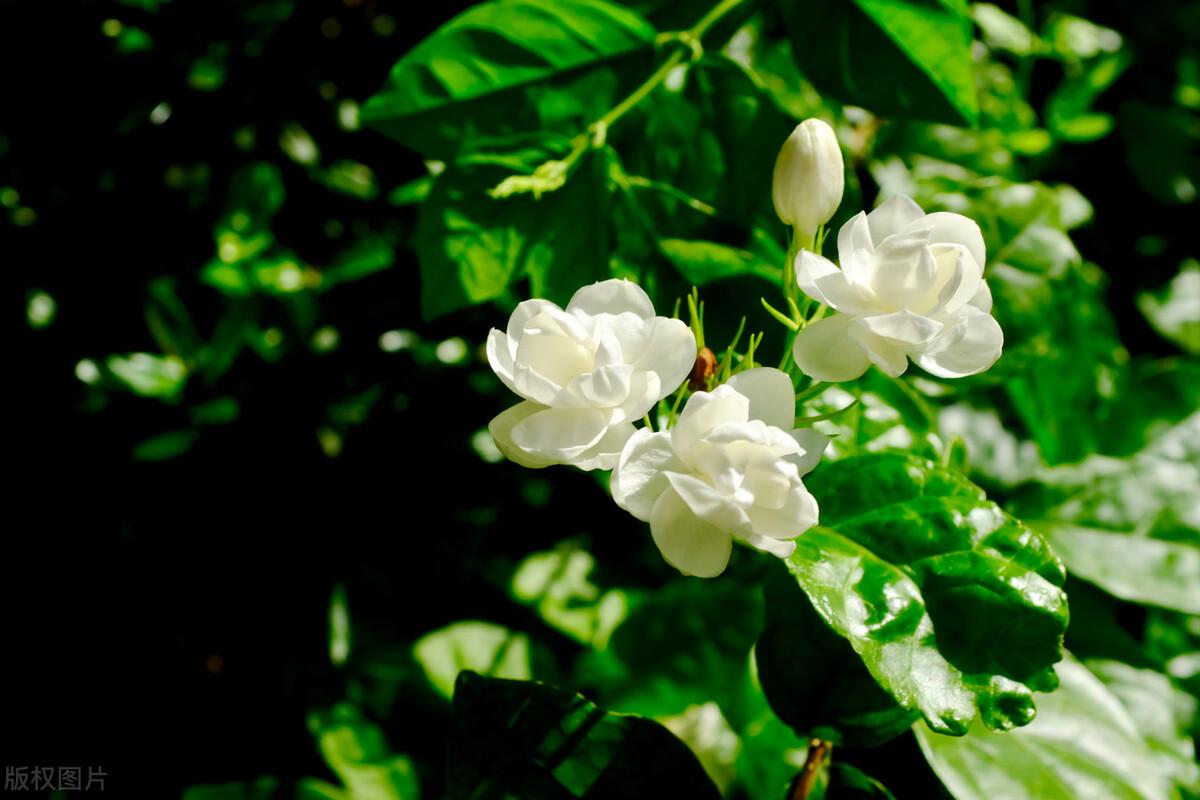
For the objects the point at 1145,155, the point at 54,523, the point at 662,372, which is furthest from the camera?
the point at 1145,155

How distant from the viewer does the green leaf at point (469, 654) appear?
1.04 m

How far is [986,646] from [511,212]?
0.49 m

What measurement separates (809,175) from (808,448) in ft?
0.67

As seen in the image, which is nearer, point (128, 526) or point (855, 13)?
point (855, 13)

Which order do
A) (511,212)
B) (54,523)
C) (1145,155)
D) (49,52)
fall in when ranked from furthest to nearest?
(1145,155) → (54,523) → (49,52) → (511,212)

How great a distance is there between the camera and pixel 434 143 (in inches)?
31.4

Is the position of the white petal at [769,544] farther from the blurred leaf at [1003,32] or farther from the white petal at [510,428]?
the blurred leaf at [1003,32]

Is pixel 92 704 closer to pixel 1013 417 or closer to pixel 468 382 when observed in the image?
pixel 468 382

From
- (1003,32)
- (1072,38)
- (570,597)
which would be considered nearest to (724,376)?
(570,597)

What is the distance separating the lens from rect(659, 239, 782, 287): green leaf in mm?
746

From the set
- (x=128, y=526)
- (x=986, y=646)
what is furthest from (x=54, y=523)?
(x=986, y=646)

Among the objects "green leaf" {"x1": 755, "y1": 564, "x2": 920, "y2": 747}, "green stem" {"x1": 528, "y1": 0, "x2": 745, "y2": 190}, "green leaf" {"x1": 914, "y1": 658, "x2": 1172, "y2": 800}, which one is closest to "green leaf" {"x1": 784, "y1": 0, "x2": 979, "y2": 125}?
"green stem" {"x1": 528, "y1": 0, "x2": 745, "y2": 190}

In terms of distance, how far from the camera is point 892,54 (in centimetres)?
80

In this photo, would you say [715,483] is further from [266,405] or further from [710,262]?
[266,405]
